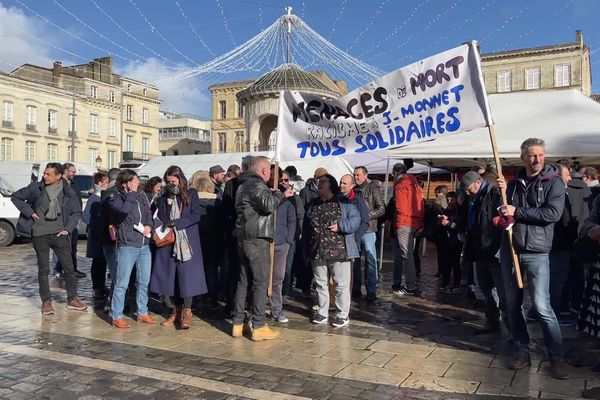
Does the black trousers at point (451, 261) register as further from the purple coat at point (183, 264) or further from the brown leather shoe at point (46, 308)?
the brown leather shoe at point (46, 308)

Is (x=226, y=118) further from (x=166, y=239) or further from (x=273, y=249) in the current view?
(x=273, y=249)

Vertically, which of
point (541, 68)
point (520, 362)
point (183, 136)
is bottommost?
point (520, 362)

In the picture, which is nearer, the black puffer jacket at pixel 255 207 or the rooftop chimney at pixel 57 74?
the black puffer jacket at pixel 255 207

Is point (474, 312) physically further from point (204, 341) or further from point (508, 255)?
point (204, 341)

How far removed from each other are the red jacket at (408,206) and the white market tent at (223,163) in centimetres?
881

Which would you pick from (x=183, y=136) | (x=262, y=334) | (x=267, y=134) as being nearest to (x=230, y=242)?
(x=262, y=334)

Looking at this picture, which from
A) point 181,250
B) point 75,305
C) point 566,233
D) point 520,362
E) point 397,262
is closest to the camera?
point 520,362

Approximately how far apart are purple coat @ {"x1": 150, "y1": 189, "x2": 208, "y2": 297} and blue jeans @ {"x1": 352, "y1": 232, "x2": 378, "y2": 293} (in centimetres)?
257

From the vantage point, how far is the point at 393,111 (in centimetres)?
→ 639

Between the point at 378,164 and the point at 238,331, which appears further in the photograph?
the point at 378,164

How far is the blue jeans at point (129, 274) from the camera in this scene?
6352 mm

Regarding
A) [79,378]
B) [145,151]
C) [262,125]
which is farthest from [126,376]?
[145,151]

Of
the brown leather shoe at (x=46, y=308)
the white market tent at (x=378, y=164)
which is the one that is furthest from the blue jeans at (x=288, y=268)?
the white market tent at (x=378, y=164)

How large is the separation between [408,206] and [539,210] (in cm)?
358
